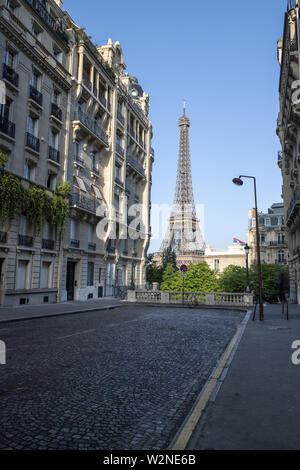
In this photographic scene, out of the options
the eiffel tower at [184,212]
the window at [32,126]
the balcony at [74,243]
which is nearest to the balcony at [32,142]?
the window at [32,126]

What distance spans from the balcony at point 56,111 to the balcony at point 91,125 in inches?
87.1

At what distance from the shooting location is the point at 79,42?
1120 inches

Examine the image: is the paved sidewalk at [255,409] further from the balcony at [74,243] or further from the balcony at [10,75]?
the balcony at [74,243]

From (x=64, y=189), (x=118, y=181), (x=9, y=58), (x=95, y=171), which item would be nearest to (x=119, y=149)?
(x=118, y=181)

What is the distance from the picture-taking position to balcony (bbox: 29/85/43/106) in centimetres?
2297

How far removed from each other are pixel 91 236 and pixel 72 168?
21.2 ft

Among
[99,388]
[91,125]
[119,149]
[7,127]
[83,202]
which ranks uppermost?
[119,149]

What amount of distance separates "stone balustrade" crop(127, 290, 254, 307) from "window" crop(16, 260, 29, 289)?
27.6 feet

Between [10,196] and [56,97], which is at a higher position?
[56,97]

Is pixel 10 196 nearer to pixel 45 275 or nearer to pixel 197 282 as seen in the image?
pixel 45 275

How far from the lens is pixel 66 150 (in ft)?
87.4

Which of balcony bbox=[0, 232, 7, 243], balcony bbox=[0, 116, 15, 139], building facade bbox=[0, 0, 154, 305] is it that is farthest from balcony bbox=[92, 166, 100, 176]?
balcony bbox=[0, 232, 7, 243]

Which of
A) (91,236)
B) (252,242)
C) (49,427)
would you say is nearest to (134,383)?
(49,427)

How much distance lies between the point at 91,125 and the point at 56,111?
515 centimetres
